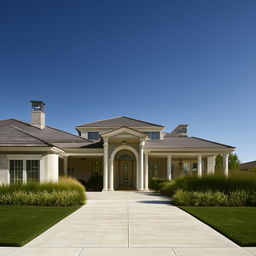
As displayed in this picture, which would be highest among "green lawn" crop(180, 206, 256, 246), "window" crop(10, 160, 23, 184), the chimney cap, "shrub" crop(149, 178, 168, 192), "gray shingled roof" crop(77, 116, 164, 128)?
the chimney cap

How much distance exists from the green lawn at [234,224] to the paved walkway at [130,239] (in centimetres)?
28

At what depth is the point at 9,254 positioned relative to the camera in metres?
5.82

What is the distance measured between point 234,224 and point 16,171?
1450cm

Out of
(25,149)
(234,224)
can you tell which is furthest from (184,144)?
(234,224)

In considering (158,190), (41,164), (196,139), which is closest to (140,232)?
(41,164)

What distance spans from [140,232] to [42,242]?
2851 millimetres

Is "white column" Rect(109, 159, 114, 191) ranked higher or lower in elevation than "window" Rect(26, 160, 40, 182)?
lower

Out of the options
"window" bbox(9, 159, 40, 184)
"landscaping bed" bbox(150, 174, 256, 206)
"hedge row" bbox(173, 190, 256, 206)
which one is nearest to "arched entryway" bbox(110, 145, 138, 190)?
"window" bbox(9, 159, 40, 184)

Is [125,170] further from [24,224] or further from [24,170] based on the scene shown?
[24,224]

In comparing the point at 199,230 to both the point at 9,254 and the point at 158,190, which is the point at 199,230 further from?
the point at 158,190

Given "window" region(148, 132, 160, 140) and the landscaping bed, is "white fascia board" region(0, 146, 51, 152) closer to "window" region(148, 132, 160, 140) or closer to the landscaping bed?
the landscaping bed

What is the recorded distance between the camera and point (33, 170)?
1794cm

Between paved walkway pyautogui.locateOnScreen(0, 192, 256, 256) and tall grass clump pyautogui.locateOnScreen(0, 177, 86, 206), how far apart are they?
356 centimetres

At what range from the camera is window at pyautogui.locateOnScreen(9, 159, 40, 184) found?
17.8 m
